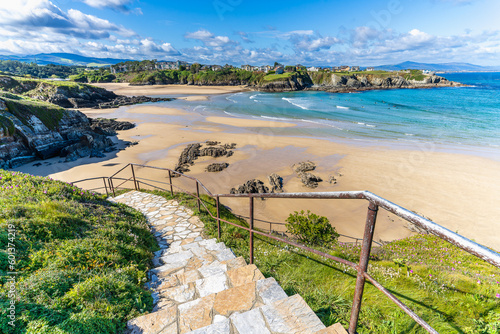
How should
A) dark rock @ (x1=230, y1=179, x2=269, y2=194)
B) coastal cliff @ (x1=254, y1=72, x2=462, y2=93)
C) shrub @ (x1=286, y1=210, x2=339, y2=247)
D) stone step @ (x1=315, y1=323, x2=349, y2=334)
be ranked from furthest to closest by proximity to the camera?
coastal cliff @ (x1=254, y1=72, x2=462, y2=93)
dark rock @ (x1=230, y1=179, x2=269, y2=194)
shrub @ (x1=286, y1=210, x2=339, y2=247)
stone step @ (x1=315, y1=323, x2=349, y2=334)

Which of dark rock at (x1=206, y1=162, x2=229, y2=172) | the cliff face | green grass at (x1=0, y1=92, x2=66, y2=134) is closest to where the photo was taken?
dark rock at (x1=206, y1=162, x2=229, y2=172)

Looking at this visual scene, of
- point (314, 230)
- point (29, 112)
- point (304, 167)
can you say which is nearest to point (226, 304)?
point (314, 230)

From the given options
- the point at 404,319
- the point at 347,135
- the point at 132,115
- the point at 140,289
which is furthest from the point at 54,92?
the point at 404,319

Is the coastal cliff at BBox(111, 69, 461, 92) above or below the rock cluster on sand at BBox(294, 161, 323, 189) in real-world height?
above

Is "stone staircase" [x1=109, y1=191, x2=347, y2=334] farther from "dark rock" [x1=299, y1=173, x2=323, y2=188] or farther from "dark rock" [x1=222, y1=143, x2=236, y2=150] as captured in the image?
"dark rock" [x1=222, y1=143, x2=236, y2=150]

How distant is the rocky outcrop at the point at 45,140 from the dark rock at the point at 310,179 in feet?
58.2

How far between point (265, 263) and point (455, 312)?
104 inches

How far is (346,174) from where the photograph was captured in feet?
54.9

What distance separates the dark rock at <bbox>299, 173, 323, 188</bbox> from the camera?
15172 millimetres

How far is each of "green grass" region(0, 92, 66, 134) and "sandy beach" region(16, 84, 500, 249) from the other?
383 cm

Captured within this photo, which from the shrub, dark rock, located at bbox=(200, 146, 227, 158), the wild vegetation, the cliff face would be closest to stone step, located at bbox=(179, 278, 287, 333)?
the shrub

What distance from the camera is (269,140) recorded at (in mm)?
25219

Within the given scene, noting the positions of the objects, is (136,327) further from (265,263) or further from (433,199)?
(433,199)

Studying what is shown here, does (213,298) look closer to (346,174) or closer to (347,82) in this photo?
(346,174)
